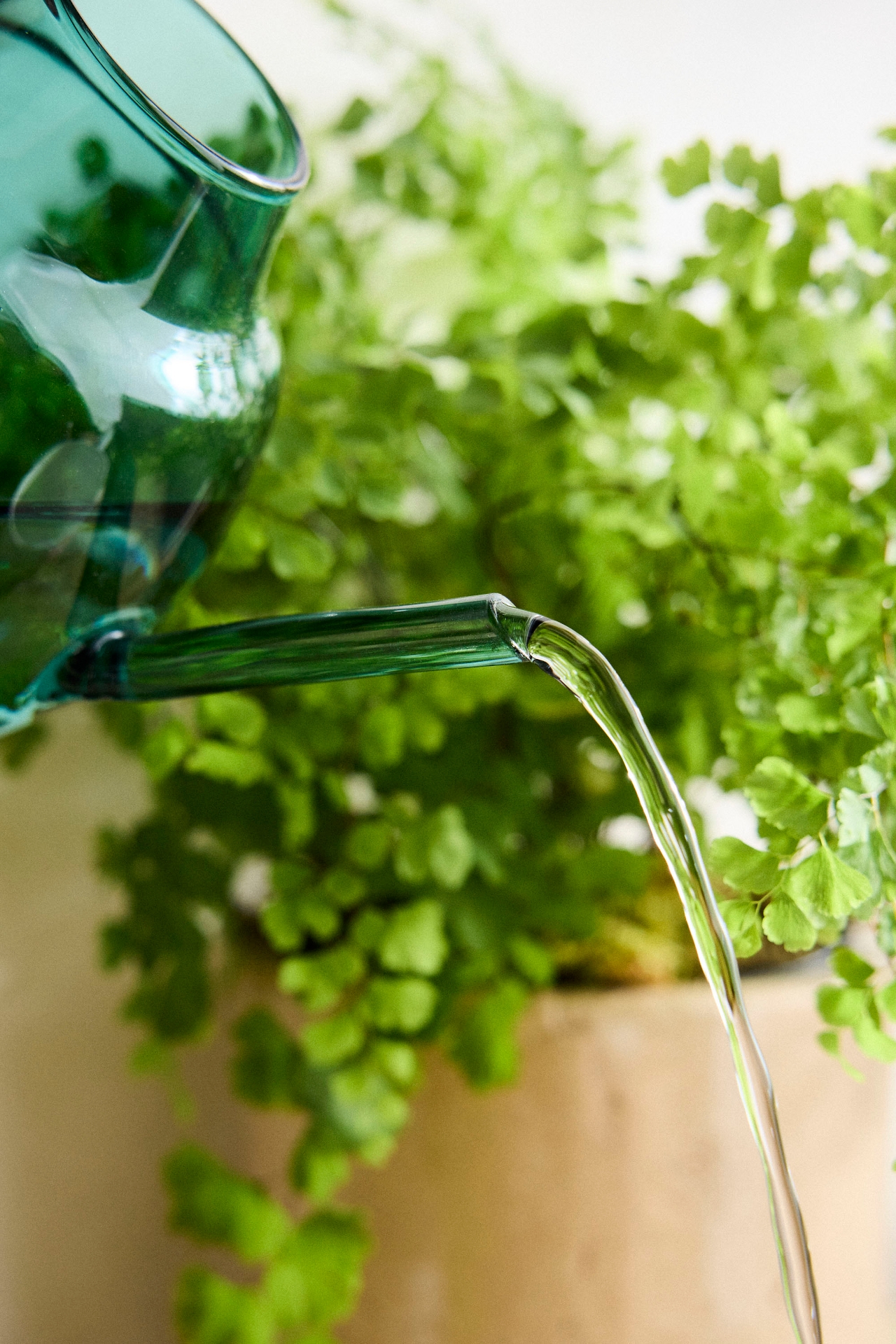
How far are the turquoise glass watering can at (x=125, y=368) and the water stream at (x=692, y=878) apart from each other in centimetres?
2

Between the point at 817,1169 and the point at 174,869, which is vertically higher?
the point at 174,869

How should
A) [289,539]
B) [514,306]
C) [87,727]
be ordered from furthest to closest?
[87,727] → [514,306] → [289,539]

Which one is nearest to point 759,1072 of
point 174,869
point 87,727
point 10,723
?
point 10,723

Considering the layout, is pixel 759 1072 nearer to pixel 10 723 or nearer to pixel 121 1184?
pixel 10 723

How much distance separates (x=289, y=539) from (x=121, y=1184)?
18.8 inches

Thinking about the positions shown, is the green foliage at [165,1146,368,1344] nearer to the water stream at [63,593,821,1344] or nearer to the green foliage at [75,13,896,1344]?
the green foliage at [75,13,896,1344]

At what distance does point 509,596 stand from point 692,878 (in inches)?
9.6

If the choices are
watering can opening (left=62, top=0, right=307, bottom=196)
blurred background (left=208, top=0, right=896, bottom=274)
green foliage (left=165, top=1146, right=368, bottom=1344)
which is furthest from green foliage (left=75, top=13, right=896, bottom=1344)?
blurred background (left=208, top=0, right=896, bottom=274)

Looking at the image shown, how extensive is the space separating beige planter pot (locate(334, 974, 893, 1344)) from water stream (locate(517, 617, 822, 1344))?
203 millimetres

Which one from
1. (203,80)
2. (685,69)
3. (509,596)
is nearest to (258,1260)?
(509,596)

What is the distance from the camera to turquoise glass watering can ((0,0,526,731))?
0.29 meters

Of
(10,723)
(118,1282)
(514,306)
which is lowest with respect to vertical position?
(118,1282)

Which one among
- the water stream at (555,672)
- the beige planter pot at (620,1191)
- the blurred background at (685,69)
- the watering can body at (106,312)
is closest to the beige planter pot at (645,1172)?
the beige planter pot at (620,1191)

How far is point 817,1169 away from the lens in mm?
513
